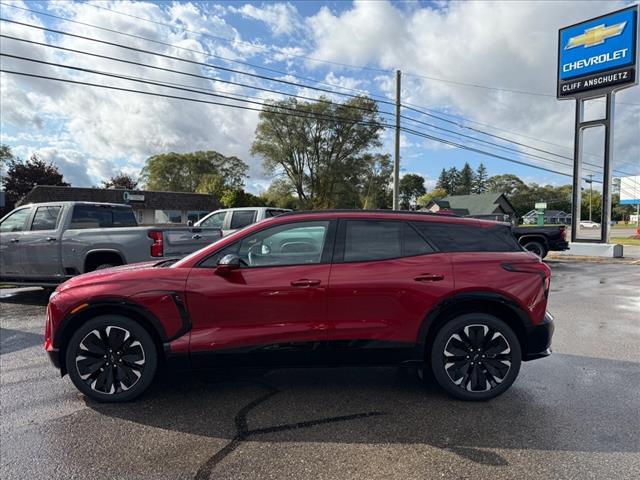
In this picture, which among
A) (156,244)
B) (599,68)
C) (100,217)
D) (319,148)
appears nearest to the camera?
(156,244)

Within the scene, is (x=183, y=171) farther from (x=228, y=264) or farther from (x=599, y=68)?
(x=228, y=264)

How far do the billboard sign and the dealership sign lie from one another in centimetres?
5635

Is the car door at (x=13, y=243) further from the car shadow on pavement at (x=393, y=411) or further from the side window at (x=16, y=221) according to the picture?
the car shadow on pavement at (x=393, y=411)

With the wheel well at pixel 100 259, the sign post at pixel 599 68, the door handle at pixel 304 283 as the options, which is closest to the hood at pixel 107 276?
the door handle at pixel 304 283

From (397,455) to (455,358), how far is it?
1.20 m

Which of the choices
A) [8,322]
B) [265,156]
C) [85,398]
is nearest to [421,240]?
[85,398]

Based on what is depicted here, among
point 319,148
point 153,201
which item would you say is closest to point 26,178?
point 153,201

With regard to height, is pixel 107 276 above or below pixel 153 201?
below

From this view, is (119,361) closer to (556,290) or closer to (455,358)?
(455,358)

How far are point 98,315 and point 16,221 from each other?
243 inches

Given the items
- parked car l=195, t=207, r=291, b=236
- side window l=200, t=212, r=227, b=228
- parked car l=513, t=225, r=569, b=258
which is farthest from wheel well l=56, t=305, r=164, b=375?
parked car l=513, t=225, r=569, b=258

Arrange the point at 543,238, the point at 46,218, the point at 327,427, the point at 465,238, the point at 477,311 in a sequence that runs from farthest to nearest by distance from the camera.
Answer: the point at 543,238 < the point at 46,218 < the point at 465,238 < the point at 477,311 < the point at 327,427

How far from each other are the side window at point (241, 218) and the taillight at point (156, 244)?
4.71m

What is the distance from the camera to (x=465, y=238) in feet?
13.3
